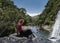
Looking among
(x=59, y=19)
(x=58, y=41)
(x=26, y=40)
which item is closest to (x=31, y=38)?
(x=26, y=40)

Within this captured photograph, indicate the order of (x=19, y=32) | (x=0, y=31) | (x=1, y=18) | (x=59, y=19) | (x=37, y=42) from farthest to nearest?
(x=59, y=19), (x=1, y=18), (x=0, y=31), (x=19, y=32), (x=37, y=42)

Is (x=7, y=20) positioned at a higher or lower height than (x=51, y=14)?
lower

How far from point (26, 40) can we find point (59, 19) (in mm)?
35348

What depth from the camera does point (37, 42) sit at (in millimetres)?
8828

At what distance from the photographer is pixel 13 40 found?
29.4ft

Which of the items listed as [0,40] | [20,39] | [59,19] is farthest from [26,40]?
[59,19]

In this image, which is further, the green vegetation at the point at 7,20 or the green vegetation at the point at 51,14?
the green vegetation at the point at 51,14

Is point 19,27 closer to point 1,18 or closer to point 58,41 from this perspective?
point 58,41

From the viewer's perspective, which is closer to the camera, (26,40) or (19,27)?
(26,40)

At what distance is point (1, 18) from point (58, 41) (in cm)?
2922

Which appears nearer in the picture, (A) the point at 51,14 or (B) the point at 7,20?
(B) the point at 7,20

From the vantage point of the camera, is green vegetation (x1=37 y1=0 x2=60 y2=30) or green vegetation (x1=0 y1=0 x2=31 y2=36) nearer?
green vegetation (x1=0 y1=0 x2=31 y2=36)

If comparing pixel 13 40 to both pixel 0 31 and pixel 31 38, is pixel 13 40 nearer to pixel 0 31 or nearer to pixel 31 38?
pixel 31 38

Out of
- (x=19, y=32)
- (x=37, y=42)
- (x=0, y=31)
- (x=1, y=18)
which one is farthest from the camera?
(x=1, y=18)
